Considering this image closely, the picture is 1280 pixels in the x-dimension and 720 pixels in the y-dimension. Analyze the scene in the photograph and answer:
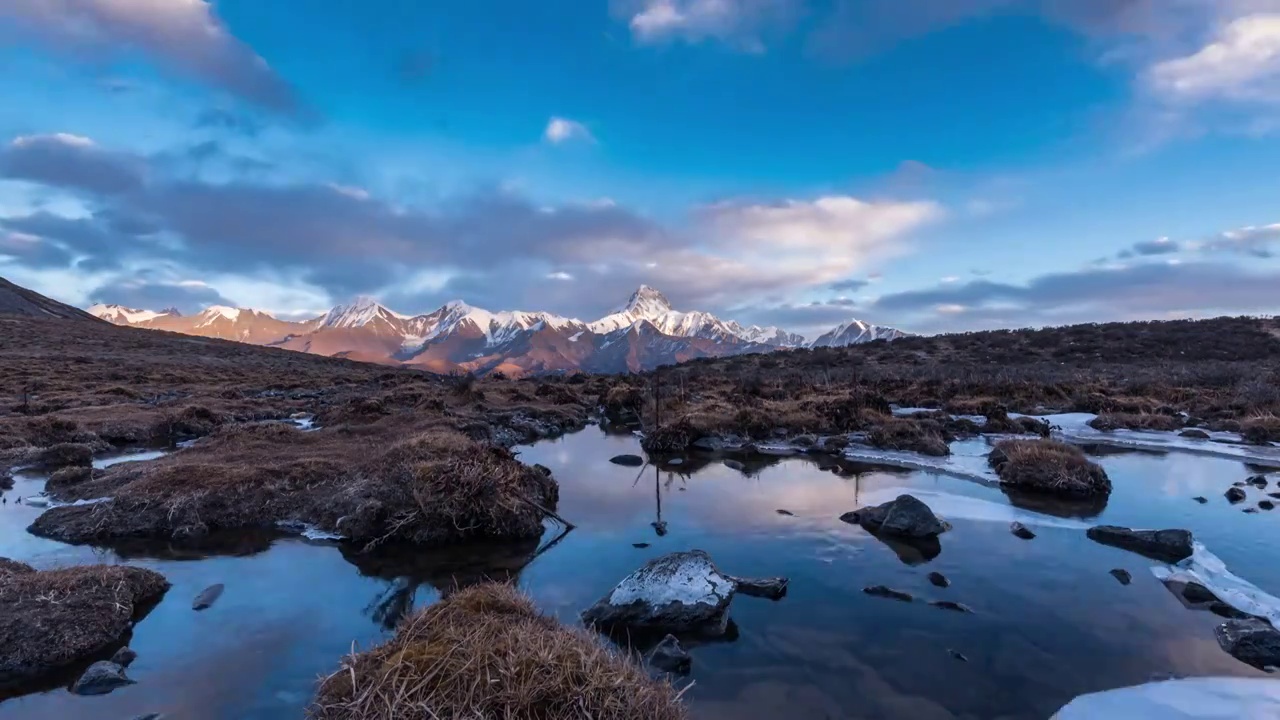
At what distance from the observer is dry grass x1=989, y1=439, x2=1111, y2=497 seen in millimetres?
16688

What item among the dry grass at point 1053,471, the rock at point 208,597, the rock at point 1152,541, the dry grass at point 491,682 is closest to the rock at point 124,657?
the rock at point 208,597

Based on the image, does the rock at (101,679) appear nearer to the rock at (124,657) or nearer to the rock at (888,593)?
the rock at (124,657)

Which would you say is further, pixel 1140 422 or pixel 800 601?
pixel 1140 422

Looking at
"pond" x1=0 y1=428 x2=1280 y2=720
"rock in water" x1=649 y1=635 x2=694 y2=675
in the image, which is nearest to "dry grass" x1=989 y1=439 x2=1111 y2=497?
"pond" x1=0 y1=428 x2=1280 y2=720

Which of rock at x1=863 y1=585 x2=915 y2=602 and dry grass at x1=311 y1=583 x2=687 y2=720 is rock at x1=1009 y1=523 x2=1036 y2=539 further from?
dry grass at x1=311 y1=583 x2=687 y2=720

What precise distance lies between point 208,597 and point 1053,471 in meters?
19.5

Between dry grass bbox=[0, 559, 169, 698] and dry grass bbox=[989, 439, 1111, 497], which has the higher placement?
dry grass bbox=[989, 439, 1111, 497]

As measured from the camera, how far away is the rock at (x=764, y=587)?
34.9 feet

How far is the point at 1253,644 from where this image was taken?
8312 mm

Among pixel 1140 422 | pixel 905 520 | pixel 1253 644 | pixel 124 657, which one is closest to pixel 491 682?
pixel 124 657

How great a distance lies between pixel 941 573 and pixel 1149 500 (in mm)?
8635

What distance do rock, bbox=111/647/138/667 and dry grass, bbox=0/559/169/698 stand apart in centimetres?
39

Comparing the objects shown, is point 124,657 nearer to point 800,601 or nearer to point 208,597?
point 208,597

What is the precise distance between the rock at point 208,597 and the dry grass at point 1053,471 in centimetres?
1871
